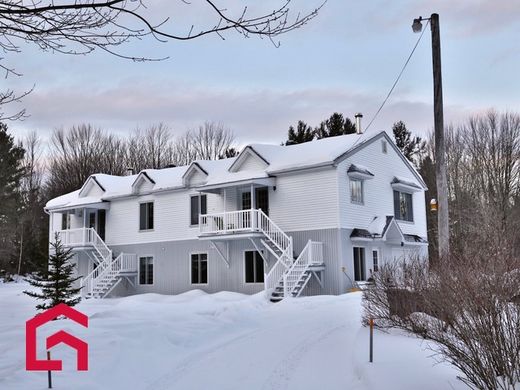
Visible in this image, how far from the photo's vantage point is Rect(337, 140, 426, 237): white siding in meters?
24.1

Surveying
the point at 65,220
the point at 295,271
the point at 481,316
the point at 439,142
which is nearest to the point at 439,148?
the point at 439,142

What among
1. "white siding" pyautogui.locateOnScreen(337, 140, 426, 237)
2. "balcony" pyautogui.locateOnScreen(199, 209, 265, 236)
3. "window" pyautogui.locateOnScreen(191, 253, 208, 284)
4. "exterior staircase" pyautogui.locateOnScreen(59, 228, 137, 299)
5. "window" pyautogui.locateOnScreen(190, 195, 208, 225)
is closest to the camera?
"balcony" pyautogui.locateOnScreen(199, 209, 265, 236)

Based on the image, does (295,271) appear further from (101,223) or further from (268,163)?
(101,223)

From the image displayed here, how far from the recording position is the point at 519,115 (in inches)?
1586

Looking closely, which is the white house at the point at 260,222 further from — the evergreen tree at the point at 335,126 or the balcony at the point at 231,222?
the evergreen tree at the point at 335,126

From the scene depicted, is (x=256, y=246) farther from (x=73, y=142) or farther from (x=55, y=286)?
(x=73, y=142)

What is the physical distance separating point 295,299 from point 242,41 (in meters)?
15.0

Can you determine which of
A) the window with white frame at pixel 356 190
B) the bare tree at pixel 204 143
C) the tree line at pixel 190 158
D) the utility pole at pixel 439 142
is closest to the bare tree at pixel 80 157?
the tree line at pixel 190 158

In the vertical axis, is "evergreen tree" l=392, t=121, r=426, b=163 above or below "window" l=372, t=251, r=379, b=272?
above

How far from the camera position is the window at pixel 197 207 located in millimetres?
27875

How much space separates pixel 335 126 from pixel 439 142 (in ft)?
121

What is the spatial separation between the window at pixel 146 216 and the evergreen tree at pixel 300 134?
874 inches

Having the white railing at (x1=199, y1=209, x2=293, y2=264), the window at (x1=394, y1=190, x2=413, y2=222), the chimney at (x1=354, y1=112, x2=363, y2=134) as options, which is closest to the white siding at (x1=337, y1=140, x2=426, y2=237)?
the window at (x1=394, y1=190, x2=413, y2=222)

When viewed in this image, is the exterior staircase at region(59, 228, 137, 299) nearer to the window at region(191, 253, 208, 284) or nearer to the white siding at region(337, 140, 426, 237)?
the window at region(191, 253, 208, 284)
